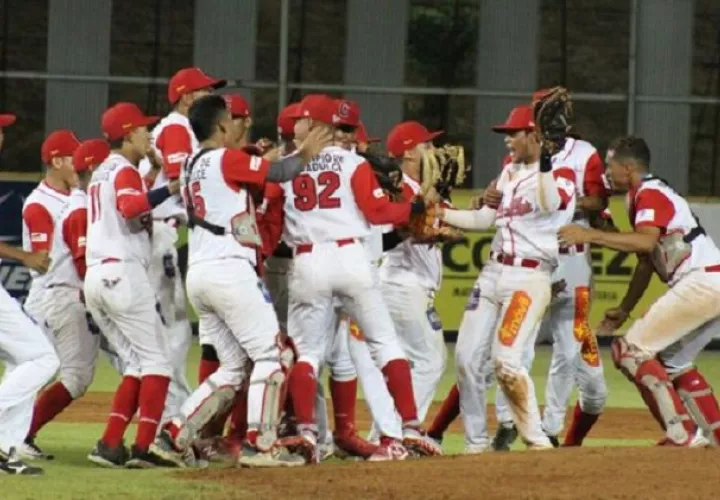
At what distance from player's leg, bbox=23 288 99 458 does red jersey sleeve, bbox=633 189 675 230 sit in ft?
11.8

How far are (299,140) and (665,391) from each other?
279 centimetres

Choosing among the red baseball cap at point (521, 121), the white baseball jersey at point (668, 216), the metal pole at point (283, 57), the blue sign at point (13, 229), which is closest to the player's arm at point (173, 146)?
the red baseball cap at point (521, 121)

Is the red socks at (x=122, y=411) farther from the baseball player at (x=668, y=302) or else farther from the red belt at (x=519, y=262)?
the baseball player at (x=668, y=302)

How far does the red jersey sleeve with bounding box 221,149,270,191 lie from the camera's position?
11109 mm

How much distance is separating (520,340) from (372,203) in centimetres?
138

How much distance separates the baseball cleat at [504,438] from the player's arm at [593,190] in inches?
62.6

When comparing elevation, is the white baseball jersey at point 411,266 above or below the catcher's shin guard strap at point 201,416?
above

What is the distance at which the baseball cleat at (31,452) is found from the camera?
12.1 m

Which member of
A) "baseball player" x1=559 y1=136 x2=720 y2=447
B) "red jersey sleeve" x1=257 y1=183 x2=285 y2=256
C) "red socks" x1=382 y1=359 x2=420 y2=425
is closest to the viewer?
"red socks" x1=382 y1=359 x2=420 y2=425

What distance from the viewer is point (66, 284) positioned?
12680 mm

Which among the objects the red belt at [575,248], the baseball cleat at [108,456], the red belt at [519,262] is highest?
the red belt at [575,248]

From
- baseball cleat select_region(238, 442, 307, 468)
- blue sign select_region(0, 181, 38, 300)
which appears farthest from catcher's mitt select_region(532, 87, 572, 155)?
blue sign select_region(0, 181, 38, 300)

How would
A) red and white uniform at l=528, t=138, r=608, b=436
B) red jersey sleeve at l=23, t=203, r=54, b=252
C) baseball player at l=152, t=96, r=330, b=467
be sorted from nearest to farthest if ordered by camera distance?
baseball player at l=152, t=96, r=330, b=467 < red jersey sleeve at l=23, t=203, r=54, b=252 < red and white uniform at l=528, t=138, r=608, b=436

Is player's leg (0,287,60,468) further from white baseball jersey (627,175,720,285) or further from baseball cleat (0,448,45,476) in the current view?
white baseball jersey (627,175,720,285)
